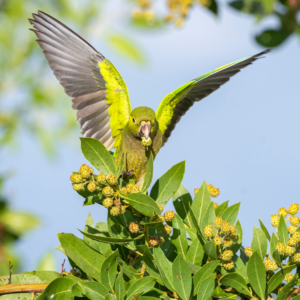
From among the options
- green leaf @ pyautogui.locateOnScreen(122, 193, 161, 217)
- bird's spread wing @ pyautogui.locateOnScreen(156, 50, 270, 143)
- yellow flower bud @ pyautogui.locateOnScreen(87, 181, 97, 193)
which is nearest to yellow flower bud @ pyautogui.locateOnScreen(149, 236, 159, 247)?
green leaf @ pyautogui.locateOnScreen(122, 193, 161, 217)

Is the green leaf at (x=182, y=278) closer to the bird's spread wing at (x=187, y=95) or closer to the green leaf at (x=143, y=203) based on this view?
the green leaf at (x=143, y=203)

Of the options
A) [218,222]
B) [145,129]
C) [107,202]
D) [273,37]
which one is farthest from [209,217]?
[145,129]

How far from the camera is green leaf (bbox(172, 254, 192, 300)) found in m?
1.52

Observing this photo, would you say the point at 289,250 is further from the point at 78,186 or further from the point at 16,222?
the point at 16,222

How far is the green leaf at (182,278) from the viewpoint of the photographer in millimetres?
1523

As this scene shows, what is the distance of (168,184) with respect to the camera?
178 cm

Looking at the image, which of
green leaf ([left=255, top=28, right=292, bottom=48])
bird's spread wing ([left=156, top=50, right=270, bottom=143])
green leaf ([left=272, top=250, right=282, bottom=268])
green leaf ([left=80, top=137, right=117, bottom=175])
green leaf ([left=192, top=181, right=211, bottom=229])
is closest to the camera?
green leaf ([left=272, top=250, right=282, bottom=268])

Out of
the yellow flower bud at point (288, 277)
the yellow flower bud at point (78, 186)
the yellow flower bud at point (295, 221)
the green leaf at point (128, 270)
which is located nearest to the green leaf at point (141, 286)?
the green leaf at point (128, 270)

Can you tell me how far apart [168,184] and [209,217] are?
0.84 ft

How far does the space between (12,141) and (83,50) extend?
1.26m

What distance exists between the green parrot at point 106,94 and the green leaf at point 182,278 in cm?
140

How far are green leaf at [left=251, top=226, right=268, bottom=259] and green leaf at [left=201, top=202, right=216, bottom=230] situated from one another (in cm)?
21

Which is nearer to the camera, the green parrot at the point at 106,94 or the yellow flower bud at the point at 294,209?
the yellow flower bud at the point at 294,209

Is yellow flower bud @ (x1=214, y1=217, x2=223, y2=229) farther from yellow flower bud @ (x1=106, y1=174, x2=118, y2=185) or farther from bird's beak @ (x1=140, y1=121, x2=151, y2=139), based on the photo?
bird's beak @ (x1=140, y1=121, x2=151, y2=139)
